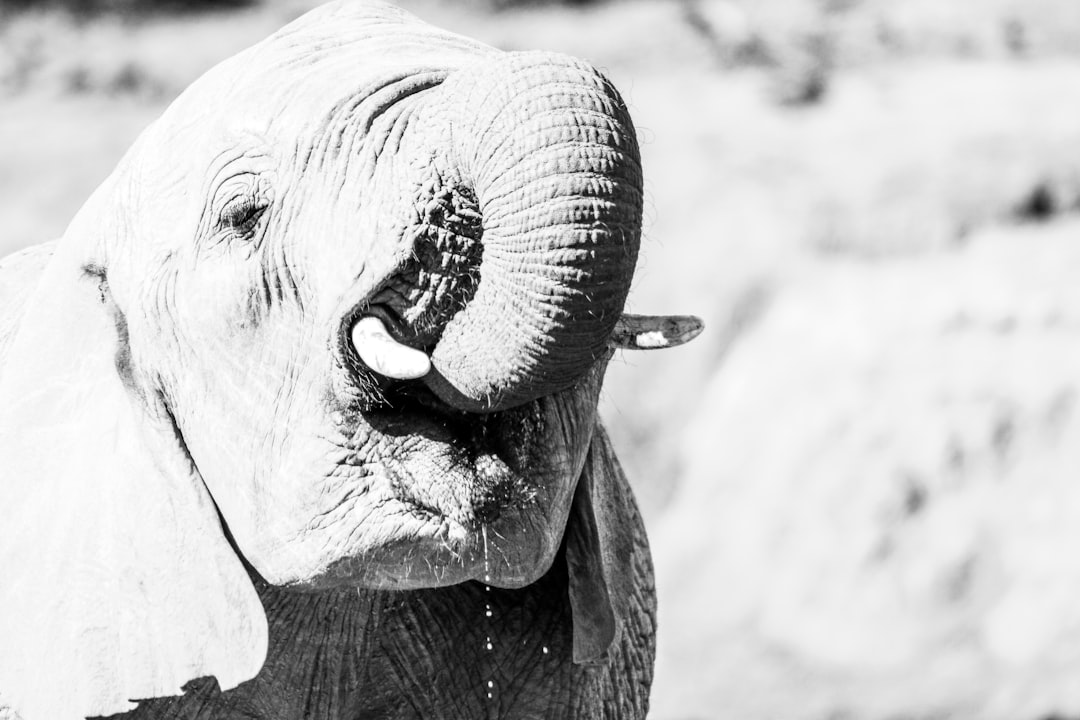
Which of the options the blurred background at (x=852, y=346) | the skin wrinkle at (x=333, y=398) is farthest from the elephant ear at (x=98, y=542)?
the blurred background at (x=852, y=346)

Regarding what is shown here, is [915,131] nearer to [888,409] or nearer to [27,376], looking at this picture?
[888,409]

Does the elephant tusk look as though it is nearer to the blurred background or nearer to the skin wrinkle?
the skin wrinkle

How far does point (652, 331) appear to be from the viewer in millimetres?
2205

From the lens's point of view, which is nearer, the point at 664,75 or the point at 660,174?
the point at 660,174

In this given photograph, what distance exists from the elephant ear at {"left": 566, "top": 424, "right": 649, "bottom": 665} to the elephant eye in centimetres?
56

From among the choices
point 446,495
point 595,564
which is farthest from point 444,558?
point 595,564

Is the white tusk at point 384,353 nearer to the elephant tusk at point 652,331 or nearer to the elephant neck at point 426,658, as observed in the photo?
the elephant tusk at point 652,331

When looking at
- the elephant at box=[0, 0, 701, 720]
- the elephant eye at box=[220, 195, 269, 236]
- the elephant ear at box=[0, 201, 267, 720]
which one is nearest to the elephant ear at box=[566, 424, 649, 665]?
the elephant at box=[0, 0, 701, 720]

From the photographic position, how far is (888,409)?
22.0 ft

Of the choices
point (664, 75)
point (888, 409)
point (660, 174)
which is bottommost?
point (888, 409)

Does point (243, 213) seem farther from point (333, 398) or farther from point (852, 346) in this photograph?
point (852, 346)

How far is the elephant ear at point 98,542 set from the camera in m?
2.30

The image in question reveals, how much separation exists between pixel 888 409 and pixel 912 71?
2295 millimetres

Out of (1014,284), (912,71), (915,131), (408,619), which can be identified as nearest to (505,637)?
(408,619)
